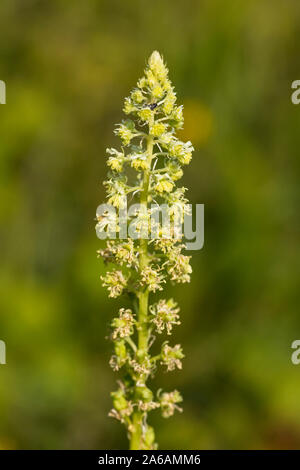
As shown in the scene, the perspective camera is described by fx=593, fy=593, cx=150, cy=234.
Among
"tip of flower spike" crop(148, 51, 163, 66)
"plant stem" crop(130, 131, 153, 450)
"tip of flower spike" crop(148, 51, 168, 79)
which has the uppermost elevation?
"tip of flower spike" crop(148, 51, 163, 66)

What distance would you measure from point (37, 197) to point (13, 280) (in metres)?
1.44

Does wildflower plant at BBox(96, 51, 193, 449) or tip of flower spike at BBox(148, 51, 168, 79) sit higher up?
tip of flower spike at BBox(148, 51, 168, 79)

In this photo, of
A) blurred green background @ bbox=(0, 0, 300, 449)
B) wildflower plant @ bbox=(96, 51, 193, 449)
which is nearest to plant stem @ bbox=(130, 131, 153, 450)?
wildflower plant @ bbox=(96, 51, 193, 449)

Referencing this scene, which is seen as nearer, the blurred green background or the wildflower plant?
the wildflower plant

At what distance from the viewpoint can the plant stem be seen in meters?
3.16

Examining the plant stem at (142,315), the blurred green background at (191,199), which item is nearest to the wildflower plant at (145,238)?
the plant stem at (142,315)

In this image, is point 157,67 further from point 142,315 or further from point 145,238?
point 142,315

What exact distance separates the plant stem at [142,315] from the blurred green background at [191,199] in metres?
3.58

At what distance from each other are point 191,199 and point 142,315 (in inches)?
185

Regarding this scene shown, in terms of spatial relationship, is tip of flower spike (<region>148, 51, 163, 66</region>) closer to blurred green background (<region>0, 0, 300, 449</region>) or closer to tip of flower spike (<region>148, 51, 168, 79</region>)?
tip of flower spike (<region>148, 51, 168, 79</region>)

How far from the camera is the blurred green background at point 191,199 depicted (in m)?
6.93

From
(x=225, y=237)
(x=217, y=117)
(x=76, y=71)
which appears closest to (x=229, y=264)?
(x=225, y=237)

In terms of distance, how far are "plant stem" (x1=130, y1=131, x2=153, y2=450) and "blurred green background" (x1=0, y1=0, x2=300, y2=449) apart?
11.8 feet

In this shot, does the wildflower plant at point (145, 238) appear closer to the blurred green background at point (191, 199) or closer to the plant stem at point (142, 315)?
the plant stem at point (142, 315)
